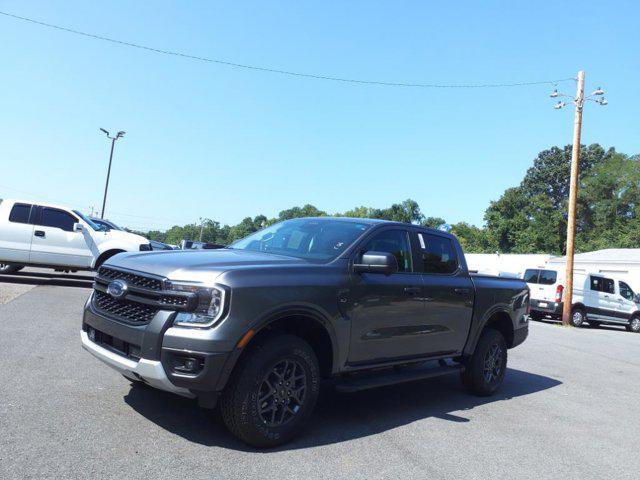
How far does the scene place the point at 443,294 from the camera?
5.67 m

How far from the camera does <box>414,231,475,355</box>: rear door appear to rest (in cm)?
551

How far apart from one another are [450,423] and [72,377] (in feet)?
12.2

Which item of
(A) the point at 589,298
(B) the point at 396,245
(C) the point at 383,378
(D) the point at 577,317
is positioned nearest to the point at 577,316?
(D) the point at 577,317

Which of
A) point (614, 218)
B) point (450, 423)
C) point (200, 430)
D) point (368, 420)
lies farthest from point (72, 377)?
point (614, 218)

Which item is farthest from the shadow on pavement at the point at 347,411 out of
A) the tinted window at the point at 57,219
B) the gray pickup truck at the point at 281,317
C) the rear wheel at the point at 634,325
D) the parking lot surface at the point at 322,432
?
the rear wheel at the point at 634,325

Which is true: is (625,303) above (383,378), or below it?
above

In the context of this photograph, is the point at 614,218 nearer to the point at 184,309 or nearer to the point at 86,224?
the point at 86,224

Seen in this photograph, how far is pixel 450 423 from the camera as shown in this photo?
5109mm

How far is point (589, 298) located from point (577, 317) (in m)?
0.95

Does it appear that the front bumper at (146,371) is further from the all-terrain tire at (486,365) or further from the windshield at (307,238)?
the all-terrain tire at (486,365)

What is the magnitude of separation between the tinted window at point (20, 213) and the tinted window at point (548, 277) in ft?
54.5

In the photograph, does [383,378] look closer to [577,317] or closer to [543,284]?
[543,284]

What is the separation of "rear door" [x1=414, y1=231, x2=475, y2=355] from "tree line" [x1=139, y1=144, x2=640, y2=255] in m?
53.3

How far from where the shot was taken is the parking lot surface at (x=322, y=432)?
3562mm
